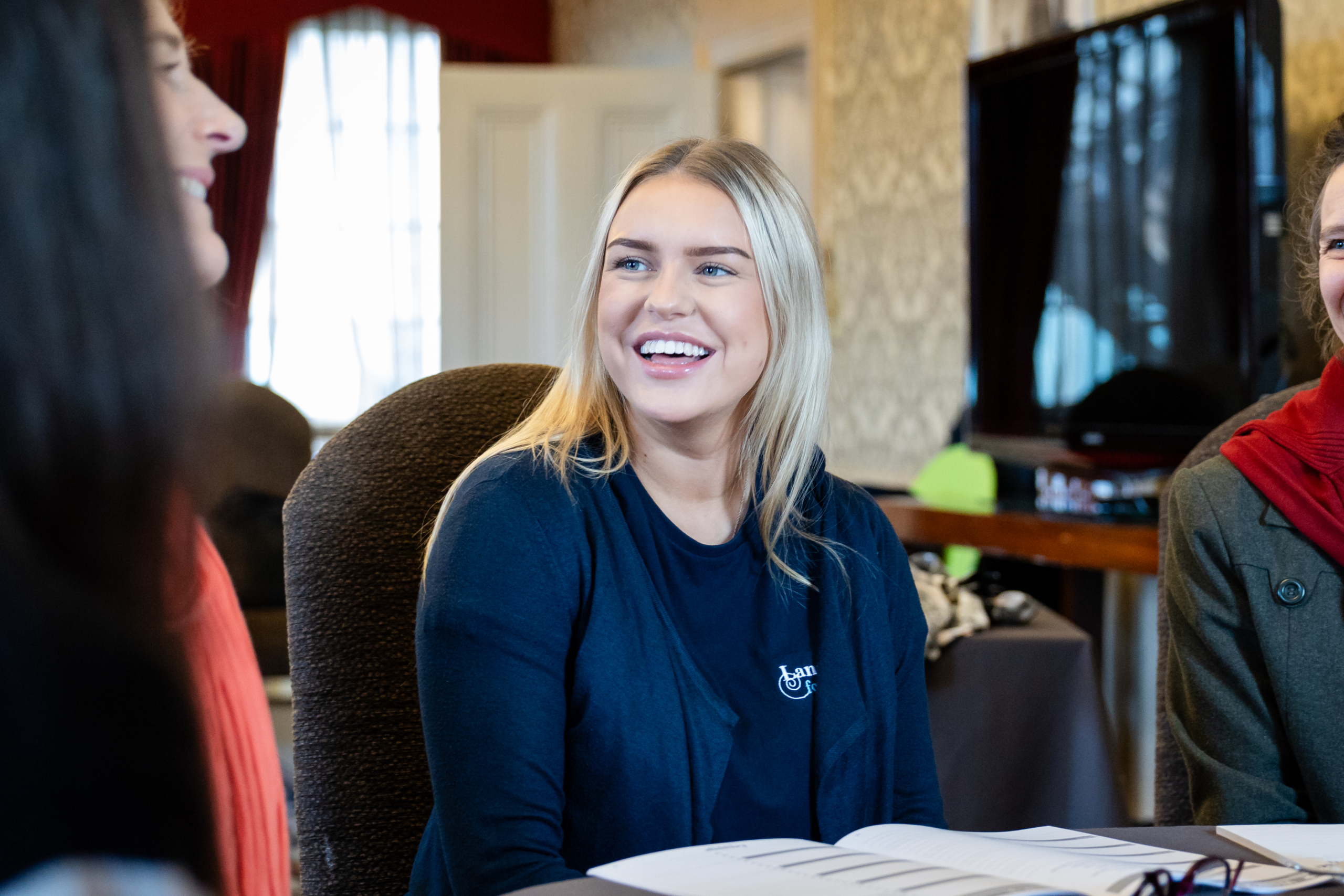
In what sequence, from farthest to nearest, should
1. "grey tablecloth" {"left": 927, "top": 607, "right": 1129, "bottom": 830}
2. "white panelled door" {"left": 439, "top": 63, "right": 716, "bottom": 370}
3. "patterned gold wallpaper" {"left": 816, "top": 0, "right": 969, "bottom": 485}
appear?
"white panelled door" {"left": 439, "top": 63, "right": 716, "bottom": 370}
"patterned gold wallpaper" {"left": 816, "top": 0, "right": 969, "bottom": 485}
"grey tablecloth" {"left": 927, "top": 607, "right": 1129, "bottom": 830}

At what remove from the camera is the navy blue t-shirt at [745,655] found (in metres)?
1.26

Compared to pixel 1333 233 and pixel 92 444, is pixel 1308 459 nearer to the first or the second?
pixel 1333 233

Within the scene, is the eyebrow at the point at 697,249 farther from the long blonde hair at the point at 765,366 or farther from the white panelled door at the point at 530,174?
the white panelled door at the point at 530,174

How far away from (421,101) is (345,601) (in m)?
5.58

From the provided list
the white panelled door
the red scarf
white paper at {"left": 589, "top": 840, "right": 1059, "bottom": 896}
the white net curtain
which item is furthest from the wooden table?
the white net curtain

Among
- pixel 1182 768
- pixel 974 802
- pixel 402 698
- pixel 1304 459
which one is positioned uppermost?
pixel 1304 459

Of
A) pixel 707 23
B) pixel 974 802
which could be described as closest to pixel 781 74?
pixel 707 23

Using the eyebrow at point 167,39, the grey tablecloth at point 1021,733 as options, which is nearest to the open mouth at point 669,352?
the eyebrow at point 167,39

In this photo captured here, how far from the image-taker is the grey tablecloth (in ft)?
6.89

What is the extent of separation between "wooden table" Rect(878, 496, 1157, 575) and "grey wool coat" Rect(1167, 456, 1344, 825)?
1.12 metres

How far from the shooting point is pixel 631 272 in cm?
144

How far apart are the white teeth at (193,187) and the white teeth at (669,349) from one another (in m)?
0.68

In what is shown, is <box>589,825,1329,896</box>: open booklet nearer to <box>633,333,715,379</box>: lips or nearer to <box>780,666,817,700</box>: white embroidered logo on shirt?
<box>780,666,817,700</box>: white embroidered logo on shirt

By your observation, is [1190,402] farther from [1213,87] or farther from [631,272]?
[631,272]
